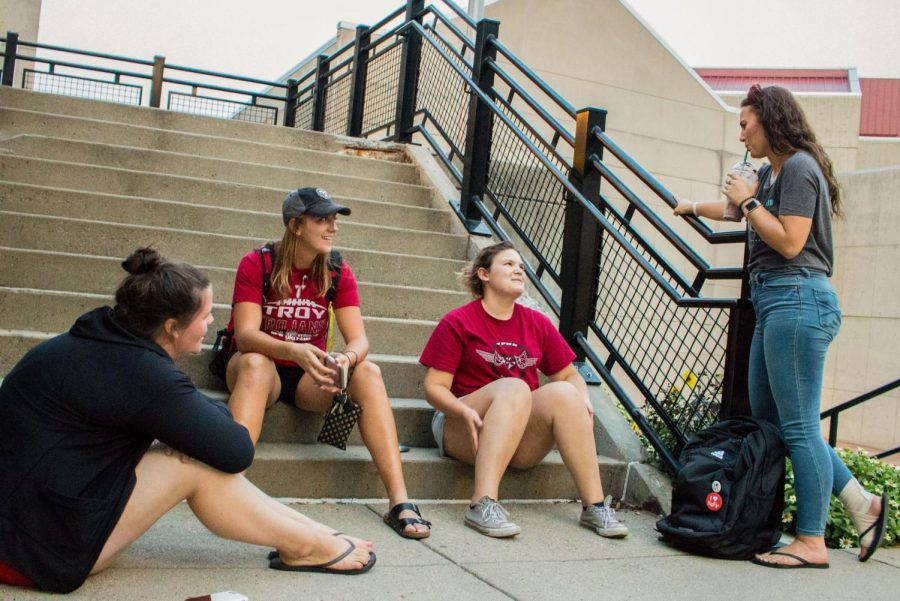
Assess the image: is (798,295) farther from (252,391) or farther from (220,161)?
(220,161)

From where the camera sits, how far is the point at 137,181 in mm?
5352

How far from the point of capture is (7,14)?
17656 mm

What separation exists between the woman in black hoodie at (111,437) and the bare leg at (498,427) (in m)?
1.12

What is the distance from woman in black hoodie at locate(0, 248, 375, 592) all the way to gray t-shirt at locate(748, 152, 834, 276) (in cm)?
196

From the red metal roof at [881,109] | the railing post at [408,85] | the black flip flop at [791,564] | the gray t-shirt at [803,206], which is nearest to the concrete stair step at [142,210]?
the railing post at [408,85]

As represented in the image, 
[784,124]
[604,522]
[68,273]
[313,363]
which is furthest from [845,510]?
[68,273]

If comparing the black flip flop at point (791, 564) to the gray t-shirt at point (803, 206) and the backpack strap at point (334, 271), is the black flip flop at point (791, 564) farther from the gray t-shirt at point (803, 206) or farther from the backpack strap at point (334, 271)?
the backpack strap at point (334, 271)

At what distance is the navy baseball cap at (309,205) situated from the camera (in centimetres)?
333

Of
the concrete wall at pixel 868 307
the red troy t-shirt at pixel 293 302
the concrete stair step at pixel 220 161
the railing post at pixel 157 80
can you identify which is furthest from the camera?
the railing post at pixel 157 80

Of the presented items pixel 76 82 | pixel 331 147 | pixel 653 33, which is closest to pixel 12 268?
pixel 331 147

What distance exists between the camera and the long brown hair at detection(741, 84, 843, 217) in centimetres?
308

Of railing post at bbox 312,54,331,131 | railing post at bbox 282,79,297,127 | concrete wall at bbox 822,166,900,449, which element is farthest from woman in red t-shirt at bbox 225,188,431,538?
railing post at bbox 282,79,297,127

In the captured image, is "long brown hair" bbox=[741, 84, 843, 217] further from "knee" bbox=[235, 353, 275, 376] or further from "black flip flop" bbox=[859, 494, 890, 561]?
"knee" bbox=[235, 353, 275, 376]

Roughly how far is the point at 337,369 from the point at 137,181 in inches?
115
